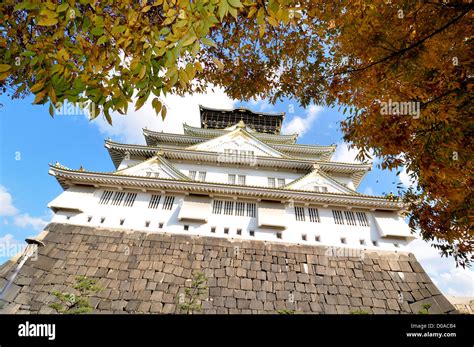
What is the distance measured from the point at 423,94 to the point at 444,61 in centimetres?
56

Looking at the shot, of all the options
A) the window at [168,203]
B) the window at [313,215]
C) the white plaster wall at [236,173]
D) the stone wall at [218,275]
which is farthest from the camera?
the white plaster wall at [236,173]

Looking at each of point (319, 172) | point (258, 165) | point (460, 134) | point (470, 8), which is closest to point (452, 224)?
point (460, 134)

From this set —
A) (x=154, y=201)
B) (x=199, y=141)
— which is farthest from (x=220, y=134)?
(x=154, y=201)

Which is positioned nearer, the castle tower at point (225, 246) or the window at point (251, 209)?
the castle tower at point (225, 246)

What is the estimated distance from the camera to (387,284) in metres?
10.4

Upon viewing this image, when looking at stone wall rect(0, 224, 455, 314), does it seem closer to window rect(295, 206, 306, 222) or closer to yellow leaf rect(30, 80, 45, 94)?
window rect(295, 206, 306, 222)

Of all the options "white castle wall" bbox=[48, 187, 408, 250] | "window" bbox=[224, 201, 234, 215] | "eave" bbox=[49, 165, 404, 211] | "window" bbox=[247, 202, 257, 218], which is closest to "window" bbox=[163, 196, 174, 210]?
"white castle wall" bbox=[48, 187, 408, 250]

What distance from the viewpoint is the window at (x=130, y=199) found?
1248cm

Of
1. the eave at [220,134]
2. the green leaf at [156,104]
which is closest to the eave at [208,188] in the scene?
the eave at [220,134]

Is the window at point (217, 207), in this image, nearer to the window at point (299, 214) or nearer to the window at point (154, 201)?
the window at point (154, 201)

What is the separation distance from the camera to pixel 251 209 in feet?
41.3

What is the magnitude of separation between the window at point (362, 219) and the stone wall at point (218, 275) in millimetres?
1628

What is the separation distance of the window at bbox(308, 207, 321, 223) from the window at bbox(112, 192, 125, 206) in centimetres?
1112
